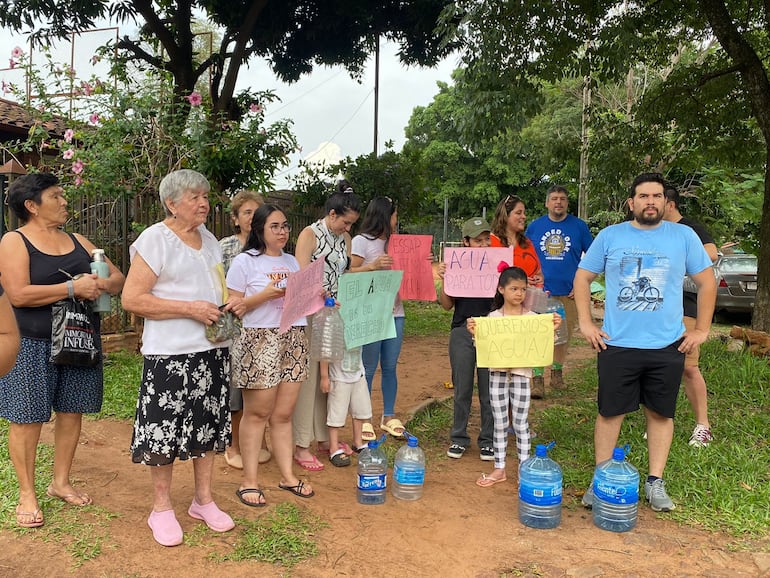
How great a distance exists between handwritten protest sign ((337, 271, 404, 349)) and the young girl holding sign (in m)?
0.78

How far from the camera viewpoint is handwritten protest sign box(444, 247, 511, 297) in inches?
178

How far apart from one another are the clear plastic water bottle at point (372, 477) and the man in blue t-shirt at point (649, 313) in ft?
4.52

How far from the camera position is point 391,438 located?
5.11 m

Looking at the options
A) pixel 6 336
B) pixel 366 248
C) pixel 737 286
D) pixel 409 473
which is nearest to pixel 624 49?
pixel 366 248

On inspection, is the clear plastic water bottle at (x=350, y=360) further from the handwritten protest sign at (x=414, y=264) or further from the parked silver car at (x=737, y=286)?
the parked silver car at (x=737, y=286)

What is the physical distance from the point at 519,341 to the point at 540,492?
936 mm

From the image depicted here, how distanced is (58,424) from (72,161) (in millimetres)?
5196

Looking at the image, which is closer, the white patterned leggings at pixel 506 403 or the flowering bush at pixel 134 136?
the white patterned leggings at pixel 506 403

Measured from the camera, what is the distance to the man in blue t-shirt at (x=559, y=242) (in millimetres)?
6086

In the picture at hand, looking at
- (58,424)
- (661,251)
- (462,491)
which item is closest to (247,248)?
(58,424)

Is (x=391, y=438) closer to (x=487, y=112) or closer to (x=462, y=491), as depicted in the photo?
(x=462, y=491)

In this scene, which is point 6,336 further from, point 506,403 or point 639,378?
point 639,378

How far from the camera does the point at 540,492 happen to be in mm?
3521

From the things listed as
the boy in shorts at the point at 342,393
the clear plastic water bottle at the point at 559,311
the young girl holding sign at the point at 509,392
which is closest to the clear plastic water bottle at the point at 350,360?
the boy in shorts at the point at 342,393
